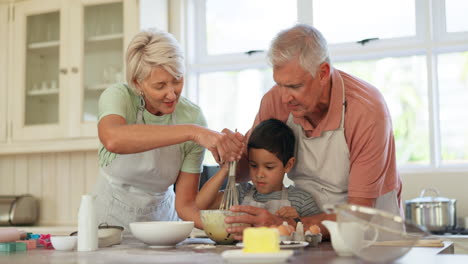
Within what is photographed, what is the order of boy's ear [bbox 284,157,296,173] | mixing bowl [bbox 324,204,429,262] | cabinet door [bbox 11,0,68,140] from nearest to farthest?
1. mixing bowl [bbox 324,204,429,262]
2. boy's ear [bbox 284,157,296,173]
3. cabinet door [bbox 11,0,68,140]

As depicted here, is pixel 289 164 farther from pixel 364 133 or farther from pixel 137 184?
pixel 137 184

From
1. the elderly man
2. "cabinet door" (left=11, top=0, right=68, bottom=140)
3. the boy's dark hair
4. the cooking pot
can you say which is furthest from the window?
the boy's dark hair

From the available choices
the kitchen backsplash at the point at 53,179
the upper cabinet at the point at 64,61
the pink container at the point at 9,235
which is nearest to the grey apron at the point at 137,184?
the pink container at the point at 9,235

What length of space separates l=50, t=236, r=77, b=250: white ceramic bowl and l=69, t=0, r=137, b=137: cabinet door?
2.24 meters

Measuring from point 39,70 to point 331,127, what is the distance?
2.73 meters

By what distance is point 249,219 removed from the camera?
1.72 meters

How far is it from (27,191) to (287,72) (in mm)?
3098

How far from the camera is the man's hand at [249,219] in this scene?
1695 millimetres

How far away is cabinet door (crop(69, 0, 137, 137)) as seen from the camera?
3910 mm

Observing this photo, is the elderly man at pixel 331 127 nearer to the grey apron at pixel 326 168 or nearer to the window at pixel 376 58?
the grey apron at pixel 326 168

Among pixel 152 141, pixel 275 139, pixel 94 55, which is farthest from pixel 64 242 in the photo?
pixel 94 55

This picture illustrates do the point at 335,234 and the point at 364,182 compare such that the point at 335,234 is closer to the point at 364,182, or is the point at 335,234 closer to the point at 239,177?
the point at 364,182

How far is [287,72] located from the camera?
1954mm

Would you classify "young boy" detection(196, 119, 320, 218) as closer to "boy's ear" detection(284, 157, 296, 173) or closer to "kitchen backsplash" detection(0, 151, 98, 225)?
"boy's ear" detection(284, 157, 296, 173)
